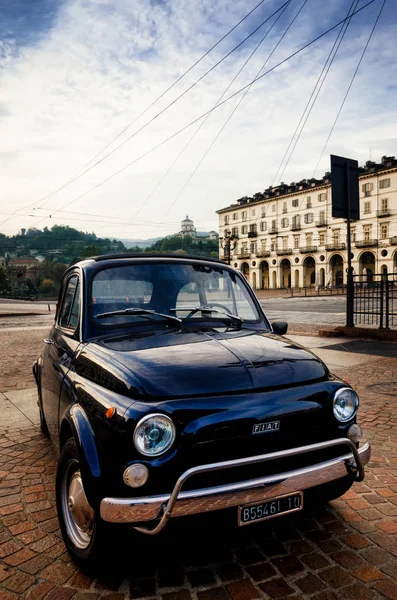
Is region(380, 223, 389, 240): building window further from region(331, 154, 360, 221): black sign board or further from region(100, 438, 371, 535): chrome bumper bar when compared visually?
region(100, 438, 371, 535): chrome bumper bar

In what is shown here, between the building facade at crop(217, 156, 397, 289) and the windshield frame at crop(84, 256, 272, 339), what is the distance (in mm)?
59197

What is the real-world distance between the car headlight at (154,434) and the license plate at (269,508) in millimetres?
479

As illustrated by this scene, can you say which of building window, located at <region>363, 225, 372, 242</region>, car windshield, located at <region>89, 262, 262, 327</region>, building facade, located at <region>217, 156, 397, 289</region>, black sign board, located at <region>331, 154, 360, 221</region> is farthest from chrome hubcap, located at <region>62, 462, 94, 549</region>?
building window, located at <region>363, 225, 372, 242</region>

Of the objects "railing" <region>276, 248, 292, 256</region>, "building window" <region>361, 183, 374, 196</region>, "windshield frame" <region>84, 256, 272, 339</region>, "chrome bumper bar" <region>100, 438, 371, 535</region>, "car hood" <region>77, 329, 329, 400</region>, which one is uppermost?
"building window" <region>361, 183, 374, 196</region>

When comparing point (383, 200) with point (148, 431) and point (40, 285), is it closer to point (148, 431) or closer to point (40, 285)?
point (148, 431)

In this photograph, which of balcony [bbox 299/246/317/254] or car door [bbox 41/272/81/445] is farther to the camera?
balcony [bbox 299/246/317/254]

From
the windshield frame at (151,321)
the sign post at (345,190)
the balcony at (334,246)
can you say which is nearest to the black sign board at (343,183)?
the sign post at (345,190)

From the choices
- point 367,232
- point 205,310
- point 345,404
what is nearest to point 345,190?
point 205,310

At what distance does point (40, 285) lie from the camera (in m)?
123

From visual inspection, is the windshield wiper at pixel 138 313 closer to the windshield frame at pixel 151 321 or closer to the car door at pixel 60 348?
the windshield frame at pixel 151 321

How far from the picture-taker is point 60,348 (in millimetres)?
3422

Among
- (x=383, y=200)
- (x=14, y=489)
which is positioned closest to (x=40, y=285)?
(x=383, y=200)

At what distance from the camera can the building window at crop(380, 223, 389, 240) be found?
229 feet

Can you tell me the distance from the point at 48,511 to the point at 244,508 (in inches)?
65.0
